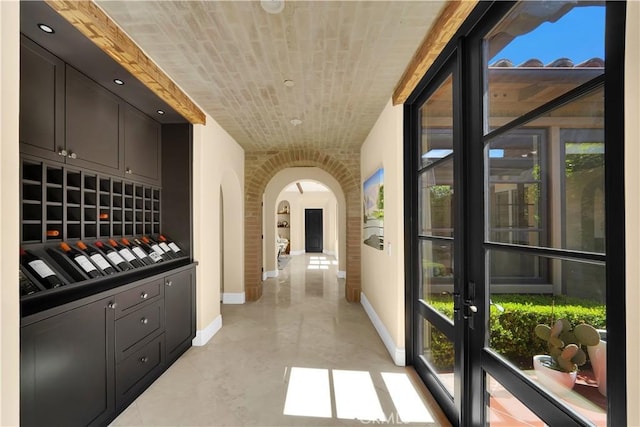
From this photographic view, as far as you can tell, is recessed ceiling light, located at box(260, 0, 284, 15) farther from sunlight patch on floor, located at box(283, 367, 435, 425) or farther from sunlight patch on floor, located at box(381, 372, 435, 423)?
sunlight patch on floor, located at box(381, 372, 435, 423)

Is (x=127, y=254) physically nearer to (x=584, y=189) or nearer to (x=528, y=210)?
(x=528, y=210)

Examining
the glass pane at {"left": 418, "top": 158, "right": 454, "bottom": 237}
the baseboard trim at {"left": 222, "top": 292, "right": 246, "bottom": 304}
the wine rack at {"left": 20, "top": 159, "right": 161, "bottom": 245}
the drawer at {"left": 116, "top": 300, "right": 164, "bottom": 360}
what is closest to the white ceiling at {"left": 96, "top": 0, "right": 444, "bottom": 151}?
the glass pane at {"left": 418, "top": 158, "right": 454, "bottom": 237}

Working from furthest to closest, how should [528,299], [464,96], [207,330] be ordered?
[207,330] < [464,96] < [528,299]

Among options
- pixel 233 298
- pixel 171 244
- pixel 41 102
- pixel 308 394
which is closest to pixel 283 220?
pixel 233 298

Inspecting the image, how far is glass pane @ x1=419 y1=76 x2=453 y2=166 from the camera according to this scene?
2.08 m

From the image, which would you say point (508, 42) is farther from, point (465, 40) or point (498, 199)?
point (498, 199)

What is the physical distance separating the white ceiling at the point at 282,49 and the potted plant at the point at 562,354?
1740 mm

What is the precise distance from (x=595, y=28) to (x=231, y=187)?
14.9 ft

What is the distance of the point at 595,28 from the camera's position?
98cm

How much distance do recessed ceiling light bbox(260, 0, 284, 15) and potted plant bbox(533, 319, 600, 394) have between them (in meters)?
2.04

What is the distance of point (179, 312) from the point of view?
3.01 meters

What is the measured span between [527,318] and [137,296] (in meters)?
2.61
